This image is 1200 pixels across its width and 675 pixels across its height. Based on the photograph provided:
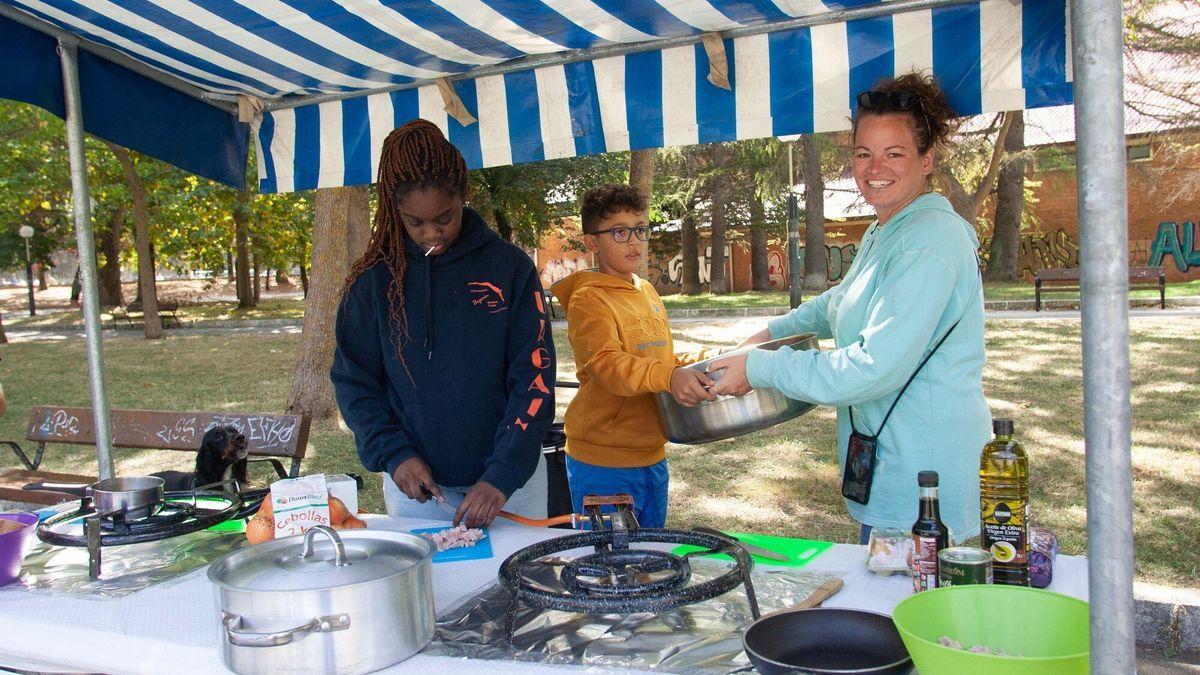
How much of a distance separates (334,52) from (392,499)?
1.60m

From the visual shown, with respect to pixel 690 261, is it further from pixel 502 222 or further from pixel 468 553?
pixel 468 553

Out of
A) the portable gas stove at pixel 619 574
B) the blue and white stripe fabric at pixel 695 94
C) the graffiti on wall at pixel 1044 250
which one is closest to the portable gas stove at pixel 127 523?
the portable gas stove at pixel 619 574

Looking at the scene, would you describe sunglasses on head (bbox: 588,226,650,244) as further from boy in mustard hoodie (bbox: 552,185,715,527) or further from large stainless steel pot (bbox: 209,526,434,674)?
large stainless steel pot (bbox: 209,526,434,674)

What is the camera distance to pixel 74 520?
240 cm

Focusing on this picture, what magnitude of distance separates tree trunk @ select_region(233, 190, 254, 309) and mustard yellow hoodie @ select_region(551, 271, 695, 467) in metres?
18.7

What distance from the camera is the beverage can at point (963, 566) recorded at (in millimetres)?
1516

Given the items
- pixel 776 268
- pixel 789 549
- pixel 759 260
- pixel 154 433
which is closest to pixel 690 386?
pixel 789 549

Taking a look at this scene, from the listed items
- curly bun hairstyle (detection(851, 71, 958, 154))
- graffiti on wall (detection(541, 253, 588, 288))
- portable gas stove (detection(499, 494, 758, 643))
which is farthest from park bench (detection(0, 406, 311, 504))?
graffiti on wall (detection(541, 253, 588, 288))

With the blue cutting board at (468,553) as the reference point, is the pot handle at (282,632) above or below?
above

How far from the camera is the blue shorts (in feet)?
10.2

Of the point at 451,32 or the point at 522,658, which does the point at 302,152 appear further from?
the point at 522,658

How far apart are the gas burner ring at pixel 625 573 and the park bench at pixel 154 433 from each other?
318cm

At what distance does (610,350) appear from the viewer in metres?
2.88

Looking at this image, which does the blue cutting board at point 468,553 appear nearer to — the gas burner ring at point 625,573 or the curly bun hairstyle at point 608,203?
the gas burner ring at point 625,573
